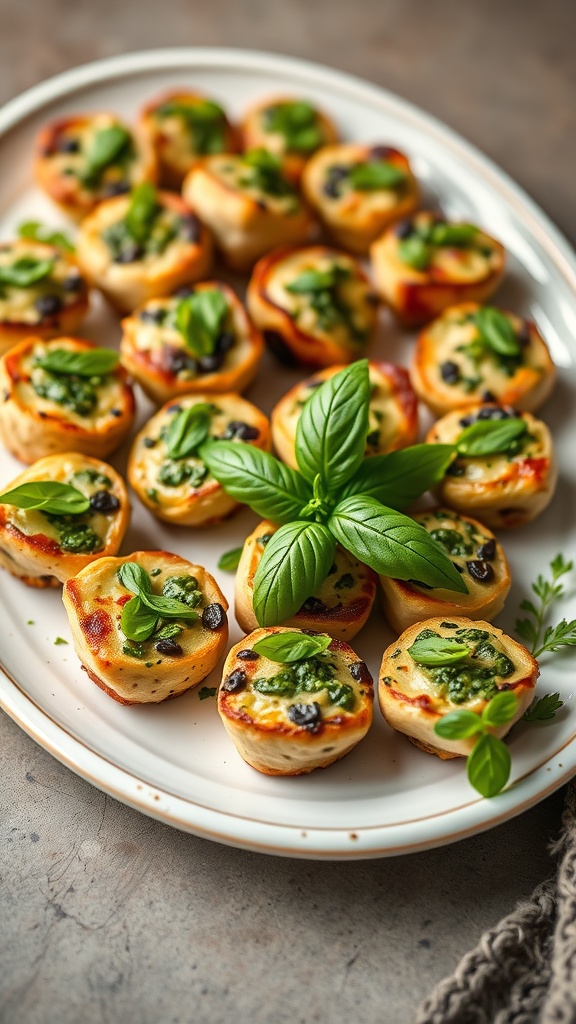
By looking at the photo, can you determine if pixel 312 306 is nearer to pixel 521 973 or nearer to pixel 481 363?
pixel 481 363

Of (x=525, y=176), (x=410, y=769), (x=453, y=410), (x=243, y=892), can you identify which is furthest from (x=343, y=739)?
(x=525, y=176)

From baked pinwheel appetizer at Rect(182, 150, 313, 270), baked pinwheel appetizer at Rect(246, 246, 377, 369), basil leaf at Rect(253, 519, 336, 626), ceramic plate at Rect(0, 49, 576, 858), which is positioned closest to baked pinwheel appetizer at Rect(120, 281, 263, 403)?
baked pinwheel appetizer at Rect(246, 246, 377, 369)

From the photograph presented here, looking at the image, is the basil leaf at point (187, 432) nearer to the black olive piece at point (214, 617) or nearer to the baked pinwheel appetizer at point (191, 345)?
the baked pinwheel appetizer at point (191, 345)

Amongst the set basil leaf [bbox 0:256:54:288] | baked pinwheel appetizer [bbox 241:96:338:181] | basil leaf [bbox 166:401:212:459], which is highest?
baked pinwheel appetizer [bbox 241:96:338:181]

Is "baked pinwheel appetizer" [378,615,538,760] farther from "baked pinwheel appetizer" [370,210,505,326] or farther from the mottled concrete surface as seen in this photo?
"baked pinwheel appetizer" [370,210,505,326]

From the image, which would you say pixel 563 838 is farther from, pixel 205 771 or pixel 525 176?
pixel 525 176

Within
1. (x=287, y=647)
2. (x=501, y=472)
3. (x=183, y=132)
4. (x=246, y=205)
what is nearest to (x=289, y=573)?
(x=287, y=647)

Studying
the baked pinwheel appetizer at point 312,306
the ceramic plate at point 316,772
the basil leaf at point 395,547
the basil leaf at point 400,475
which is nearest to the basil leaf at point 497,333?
the ceramic plate at point 316,772
